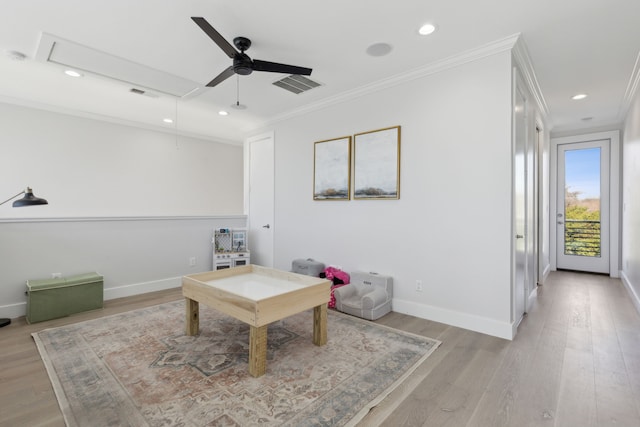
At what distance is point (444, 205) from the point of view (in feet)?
9.73

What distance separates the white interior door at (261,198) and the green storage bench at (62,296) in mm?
2257

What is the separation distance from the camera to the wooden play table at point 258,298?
2000 millimetres

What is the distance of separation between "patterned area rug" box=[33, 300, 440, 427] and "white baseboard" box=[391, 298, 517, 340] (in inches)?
19.2

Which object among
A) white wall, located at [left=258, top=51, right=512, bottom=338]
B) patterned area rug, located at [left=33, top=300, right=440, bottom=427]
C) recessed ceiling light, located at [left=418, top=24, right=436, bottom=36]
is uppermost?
recessed ceiling light, located at [left=418, top=24, right=436, bottom=36]

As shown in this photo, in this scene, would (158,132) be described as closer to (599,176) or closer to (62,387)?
(62,387)

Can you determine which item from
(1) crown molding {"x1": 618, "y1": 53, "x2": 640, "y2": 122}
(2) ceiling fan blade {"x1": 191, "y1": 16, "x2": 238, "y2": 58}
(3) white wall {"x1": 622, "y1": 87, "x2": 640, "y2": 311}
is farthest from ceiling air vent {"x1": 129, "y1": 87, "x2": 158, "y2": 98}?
(3) white wall {"x1": 622, "y1": 87, "x2": 640, "y2": 311}

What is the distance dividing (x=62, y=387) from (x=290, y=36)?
302 centimetres

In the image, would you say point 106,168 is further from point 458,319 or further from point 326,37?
point 458,319

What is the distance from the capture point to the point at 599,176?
16.9ft

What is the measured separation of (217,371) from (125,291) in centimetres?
254

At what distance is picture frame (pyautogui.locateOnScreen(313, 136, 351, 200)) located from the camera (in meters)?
3.78

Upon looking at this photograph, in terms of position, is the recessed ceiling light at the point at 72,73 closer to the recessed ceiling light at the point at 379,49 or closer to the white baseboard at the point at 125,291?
the white baseboard at the point at 125,291

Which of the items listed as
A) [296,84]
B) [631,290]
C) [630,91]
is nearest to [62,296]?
[296,84]

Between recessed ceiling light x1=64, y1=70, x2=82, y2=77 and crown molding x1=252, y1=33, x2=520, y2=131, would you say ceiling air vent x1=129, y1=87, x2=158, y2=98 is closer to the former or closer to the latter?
recessed ceiling light x1=64, y1=70, x2=82, y2=77
